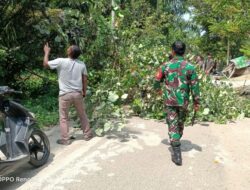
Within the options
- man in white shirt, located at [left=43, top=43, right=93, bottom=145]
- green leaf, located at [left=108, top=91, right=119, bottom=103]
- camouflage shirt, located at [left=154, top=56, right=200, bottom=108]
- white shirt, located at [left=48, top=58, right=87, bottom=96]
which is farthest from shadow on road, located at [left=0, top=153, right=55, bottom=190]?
green leaf, located at [left=108, top=91, right=119, bottom=103]

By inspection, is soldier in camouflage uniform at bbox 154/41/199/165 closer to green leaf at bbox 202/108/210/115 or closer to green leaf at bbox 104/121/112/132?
green leaf at bbox 104/121/112/132

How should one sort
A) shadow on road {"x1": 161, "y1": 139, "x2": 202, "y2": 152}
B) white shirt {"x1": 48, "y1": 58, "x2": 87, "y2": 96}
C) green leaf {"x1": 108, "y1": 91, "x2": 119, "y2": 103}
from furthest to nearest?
green leaf {"x1": 108, "y1": 91, "x2": 119, "y2": 103} < shadow on road {"x1": 161, "y1": 139, "x2": 202, "y2": 152} < white shirt {"x1": 48, "y1": 58, "x2": 87, "y2": 96}

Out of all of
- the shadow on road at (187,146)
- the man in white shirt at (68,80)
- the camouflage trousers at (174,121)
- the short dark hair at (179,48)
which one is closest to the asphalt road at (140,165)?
the shadow on road at (187,146)

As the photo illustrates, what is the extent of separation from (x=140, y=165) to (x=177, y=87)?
4.09 ft

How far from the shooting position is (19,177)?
5.35 metres

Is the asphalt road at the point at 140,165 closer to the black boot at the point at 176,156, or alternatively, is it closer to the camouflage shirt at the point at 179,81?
the black boot at the point at 176,156

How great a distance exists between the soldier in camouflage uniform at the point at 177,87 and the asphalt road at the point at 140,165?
1.49ft

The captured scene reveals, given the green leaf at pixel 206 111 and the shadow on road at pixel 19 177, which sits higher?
the green leaf at pixel 206 111

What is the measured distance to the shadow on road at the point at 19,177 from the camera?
508 centimetres

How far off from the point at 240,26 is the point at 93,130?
31.0ft

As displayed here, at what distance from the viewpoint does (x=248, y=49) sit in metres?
13.7

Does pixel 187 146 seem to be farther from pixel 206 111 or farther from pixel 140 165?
pixel 206 111

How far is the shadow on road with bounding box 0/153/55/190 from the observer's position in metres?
5.08

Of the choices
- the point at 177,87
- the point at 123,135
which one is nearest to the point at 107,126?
the point at 123,135
